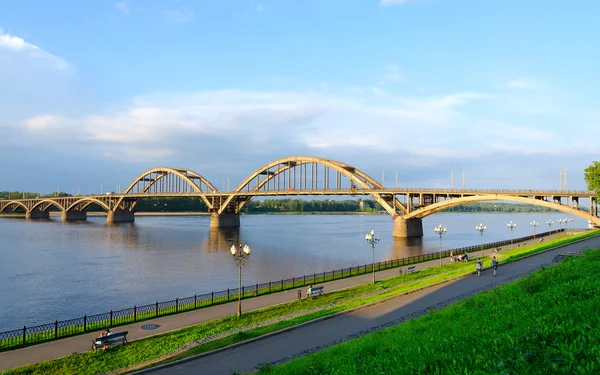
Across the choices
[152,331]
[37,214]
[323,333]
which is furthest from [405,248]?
[37,214]

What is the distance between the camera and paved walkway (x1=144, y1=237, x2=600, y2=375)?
31.9 feet

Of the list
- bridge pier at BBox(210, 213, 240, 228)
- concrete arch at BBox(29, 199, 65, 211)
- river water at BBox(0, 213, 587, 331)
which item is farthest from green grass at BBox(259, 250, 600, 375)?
concrete arch at BBox(29, 199, 65, 211)

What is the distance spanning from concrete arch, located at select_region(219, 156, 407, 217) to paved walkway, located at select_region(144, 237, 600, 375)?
47.2 m

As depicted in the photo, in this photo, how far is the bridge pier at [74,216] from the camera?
11621 cm

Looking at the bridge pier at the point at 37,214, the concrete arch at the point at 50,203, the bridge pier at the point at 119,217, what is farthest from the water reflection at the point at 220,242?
the bridge pier at the point at 37,214

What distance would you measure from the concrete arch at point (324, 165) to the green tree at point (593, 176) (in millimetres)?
25017

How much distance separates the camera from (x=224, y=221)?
292 ft

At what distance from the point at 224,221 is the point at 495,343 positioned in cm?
8550

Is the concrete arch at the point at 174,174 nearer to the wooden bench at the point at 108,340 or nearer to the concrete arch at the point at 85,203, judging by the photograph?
the concrete arch at the point at 85,203

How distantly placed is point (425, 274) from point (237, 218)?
7199 centimetres

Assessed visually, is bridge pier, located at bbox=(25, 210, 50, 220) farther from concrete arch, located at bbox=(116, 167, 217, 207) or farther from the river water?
the river water

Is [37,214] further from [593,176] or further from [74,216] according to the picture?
[593,176]

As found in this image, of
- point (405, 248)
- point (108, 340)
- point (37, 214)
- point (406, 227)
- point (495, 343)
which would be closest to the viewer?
point (495, 343)

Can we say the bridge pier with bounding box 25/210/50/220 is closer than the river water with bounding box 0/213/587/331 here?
No
